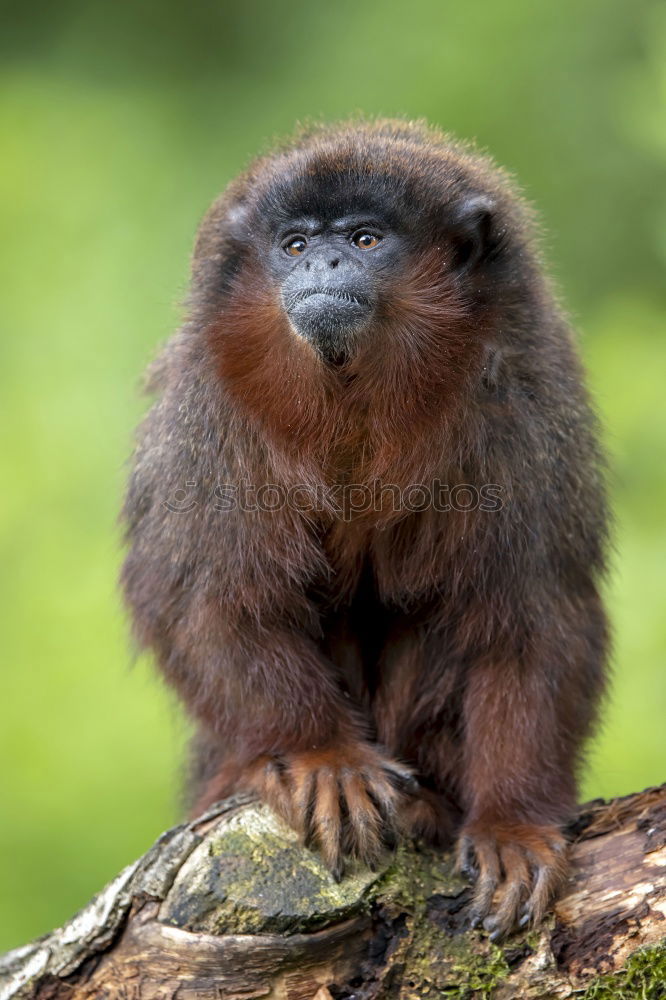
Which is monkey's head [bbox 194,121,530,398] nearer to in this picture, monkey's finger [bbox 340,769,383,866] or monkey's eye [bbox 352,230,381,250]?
monkey's eye [bbox 352,230,381,250]

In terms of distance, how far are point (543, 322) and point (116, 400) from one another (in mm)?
2408

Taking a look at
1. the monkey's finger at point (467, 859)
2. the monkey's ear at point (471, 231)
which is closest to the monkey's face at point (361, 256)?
the monkey's ear at point (471, 231)

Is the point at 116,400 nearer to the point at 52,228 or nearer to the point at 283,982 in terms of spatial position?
the point at 52,228

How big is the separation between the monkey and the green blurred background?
1.90ft

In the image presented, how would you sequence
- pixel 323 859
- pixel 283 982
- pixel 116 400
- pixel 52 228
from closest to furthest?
pixel 283 982, pixel 323 859, pixel 116 400, pixel 52 228

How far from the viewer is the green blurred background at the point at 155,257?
15.6ft

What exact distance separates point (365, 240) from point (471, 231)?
31 cm

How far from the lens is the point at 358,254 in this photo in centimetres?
356

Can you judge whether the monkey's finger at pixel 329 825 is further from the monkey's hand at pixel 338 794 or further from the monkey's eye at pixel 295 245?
the monkey's eye at pixel 295 245

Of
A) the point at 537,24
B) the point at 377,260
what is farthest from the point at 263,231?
the point at 537,24

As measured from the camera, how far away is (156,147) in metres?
6.29

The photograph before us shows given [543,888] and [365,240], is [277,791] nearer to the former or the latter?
[543,888]

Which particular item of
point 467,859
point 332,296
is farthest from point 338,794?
point 332,296

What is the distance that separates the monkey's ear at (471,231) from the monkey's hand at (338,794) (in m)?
1.45
